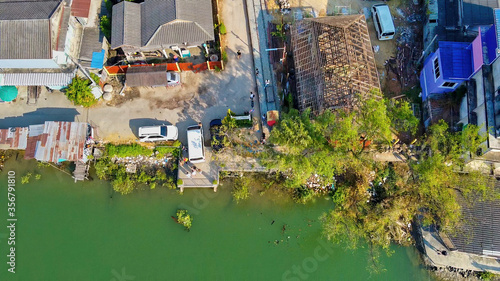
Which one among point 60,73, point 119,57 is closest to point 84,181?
point 60,73

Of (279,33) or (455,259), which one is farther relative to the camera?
(279,33)

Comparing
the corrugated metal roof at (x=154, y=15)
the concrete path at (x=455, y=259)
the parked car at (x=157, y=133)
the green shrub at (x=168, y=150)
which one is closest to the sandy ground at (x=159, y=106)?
the green shrub at (x=168, y=150)

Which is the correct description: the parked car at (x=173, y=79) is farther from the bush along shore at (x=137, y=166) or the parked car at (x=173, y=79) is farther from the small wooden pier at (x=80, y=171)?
the small wooden pier at (x=80, y=171)

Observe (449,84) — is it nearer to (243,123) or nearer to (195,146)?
(243,123)

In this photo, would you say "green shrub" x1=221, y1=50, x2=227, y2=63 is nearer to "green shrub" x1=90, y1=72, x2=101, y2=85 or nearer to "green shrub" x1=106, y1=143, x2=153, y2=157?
"green shrub" x1=106, y1=143, x2=153, y2=157

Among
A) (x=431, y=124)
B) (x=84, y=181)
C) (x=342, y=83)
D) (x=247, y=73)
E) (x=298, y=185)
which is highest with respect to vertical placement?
(x=247, y=73)

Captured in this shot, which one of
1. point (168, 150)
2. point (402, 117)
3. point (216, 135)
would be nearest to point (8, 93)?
point (168, 150)

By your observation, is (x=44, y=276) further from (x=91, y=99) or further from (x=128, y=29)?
(x=128, y=29)
